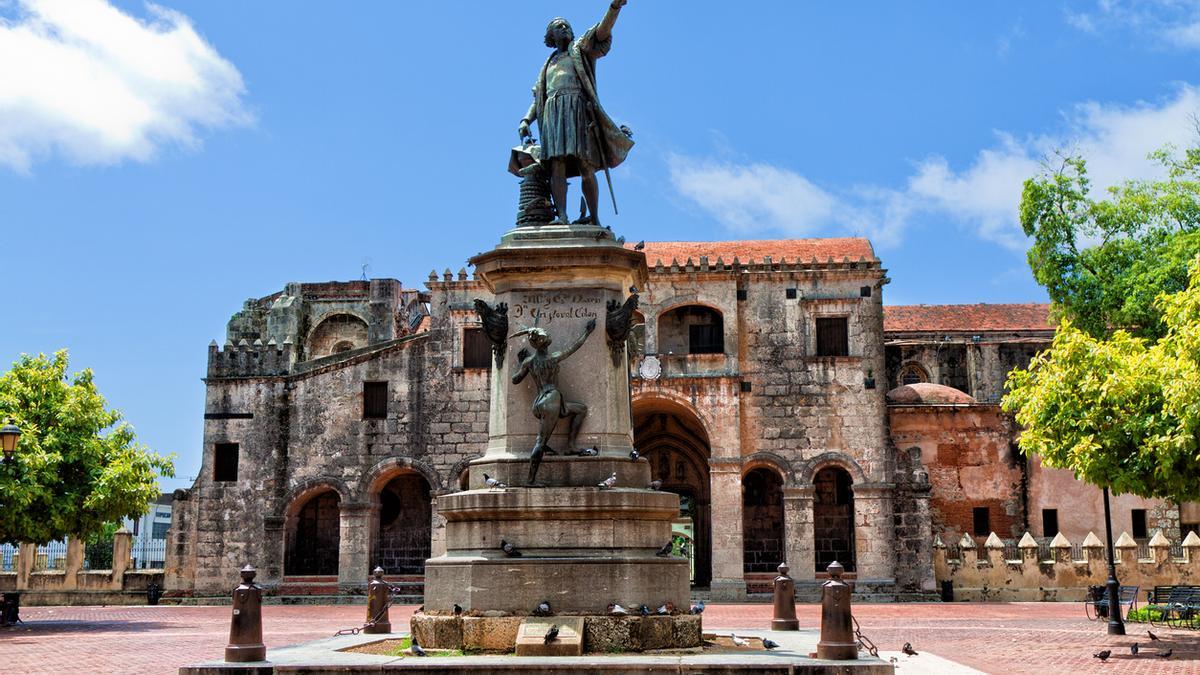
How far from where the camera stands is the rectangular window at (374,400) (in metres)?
36.4

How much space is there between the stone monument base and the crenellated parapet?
87.0 ft

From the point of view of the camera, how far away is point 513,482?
11836 mm

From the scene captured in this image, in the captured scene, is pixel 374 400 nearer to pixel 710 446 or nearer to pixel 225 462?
pixel 225 462

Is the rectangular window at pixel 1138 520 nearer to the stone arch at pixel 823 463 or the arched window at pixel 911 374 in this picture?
the stone arch at pixel 823 463

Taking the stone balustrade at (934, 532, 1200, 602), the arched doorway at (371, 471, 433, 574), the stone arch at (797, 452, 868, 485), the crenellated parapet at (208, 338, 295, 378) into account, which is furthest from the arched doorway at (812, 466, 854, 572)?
the crenellated parapet at (208, 338, 295, 378)

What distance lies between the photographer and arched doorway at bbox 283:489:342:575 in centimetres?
3806

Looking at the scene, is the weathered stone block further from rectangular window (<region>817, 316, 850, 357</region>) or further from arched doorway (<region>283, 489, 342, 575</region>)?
arched doorway (<region>283, 489, 342, 575</region>)

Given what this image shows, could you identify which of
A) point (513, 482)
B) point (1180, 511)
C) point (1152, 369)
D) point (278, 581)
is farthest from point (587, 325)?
point (1180, 511)

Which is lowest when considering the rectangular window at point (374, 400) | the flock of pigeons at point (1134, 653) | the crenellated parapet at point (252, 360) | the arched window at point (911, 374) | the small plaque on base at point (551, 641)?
the flock of pigeons at point (1134, 653)

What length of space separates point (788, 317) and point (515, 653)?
84.6ft

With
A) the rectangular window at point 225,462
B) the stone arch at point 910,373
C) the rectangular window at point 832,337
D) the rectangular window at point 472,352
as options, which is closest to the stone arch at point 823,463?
the rectangular window at point 832,337

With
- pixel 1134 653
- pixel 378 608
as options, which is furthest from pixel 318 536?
pixel 1134 653

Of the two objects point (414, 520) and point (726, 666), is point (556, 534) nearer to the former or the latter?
point (726, 666)

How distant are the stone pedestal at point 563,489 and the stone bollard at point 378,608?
2.71m
